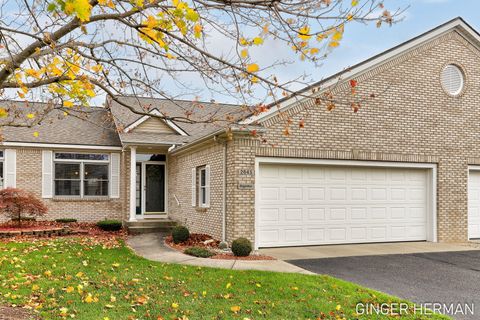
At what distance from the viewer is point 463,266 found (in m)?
9.26

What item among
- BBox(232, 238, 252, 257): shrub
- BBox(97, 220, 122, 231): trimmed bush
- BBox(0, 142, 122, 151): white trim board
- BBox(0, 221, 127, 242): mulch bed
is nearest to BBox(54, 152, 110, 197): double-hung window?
BBox(0, 142, 122, 151): white trim board

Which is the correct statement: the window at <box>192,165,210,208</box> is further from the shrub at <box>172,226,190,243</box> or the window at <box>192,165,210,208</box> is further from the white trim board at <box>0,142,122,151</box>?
the white trim board at <box>0,142,122,151</box>

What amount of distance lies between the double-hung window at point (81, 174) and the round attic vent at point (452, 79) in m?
13.1

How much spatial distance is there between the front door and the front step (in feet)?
5.60

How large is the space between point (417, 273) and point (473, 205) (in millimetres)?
6646

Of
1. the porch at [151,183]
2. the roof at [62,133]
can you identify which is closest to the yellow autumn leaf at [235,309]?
the porch at [151,183]

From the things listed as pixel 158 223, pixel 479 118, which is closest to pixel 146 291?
pixel 158 223

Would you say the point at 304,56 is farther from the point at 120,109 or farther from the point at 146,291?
the point at 120,109

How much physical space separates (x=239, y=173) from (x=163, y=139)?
20.7ft

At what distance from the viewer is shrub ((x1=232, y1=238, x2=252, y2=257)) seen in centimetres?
977

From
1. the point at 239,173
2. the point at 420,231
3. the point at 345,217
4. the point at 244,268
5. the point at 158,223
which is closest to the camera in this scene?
the point at 244,268

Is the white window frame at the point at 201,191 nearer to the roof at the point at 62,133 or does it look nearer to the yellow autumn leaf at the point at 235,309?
the roof at the point at 62,133

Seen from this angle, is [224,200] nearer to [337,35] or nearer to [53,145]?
[337,35]

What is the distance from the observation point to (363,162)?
39.8 feet
